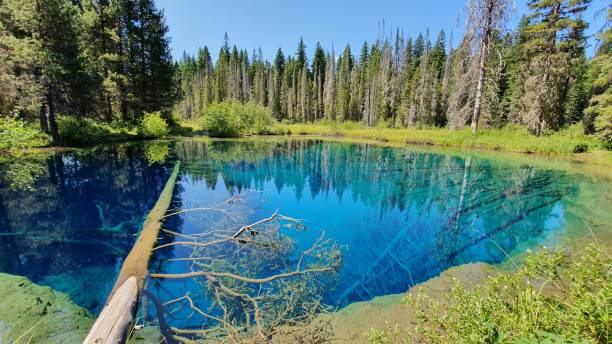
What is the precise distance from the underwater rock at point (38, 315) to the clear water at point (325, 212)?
0.20 meters

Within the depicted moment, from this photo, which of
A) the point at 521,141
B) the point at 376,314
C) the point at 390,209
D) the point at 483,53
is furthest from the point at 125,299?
the point at 483,53

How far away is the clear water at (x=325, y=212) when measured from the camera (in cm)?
491

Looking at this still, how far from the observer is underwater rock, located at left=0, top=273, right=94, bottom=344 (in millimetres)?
3078

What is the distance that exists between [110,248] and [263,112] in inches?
1229

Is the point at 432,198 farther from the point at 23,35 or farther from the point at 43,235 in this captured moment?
the point at 23,35

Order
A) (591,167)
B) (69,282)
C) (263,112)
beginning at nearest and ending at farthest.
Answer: (69,282) → (591,167) → (263,112)

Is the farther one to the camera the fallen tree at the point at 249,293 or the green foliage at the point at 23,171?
the green foliage at the point at 23,171

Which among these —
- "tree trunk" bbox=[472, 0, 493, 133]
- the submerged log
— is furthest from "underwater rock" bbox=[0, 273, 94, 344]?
"tree trunk" bbox=[472, 0, 493, 133]

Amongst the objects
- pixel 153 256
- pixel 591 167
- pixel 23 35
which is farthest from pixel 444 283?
pixel 23 35

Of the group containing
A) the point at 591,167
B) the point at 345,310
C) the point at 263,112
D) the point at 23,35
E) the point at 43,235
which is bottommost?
the point at 345,310

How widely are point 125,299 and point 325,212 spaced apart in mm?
5728

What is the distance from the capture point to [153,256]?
5.18 meters

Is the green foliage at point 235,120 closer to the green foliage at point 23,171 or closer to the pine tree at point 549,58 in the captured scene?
the green foliage at point 23,171

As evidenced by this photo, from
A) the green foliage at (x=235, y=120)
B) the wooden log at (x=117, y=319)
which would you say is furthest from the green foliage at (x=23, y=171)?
the green foliage at (x=235, y=120)
